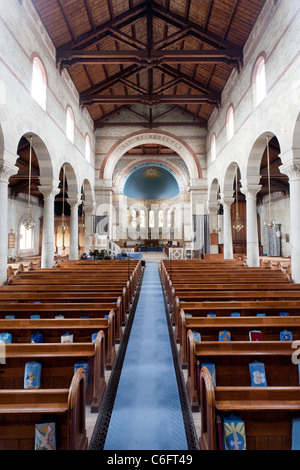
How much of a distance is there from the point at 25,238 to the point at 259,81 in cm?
1780

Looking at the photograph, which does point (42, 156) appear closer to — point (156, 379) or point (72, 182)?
point (72, 182)

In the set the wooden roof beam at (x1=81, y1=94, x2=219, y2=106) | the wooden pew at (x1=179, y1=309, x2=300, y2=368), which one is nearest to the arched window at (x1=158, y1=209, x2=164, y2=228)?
the wooden roof beam at (x1=81, y1=94, x2=219, y2=106)

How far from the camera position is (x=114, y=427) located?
2.52m

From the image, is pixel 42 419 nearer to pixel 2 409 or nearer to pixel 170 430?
pixel 2 409

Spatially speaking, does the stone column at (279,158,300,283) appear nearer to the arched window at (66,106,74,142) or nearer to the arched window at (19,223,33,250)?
the arched window at (66,106,74,142)

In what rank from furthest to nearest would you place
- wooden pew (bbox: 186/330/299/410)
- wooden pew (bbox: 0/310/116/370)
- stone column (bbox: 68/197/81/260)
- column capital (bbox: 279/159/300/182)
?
stone column (bbox: 68/197/81/260) < column capital (bbox: 279/159/300/182) < wooden pew (bbox: 0/310/116/370) < wooden pew (bbox: 186/330/299/410)

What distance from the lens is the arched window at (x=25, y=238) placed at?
1941cm

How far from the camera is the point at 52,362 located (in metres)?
2.67

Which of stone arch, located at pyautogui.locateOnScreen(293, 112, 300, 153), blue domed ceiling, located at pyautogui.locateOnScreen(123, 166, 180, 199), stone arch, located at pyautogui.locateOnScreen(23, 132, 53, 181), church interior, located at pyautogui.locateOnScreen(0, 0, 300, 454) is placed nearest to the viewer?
church interior, located at pyautogui.locateOnScreen(0, 0, 300, 454)

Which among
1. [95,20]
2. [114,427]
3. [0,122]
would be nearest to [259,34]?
[95,20]

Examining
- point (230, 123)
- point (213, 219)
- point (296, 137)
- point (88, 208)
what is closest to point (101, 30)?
point (230, 123)

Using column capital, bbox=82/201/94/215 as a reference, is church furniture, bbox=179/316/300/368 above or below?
below

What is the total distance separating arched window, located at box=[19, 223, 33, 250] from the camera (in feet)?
63.7

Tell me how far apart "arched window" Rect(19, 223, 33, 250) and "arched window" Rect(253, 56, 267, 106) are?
16450mm
